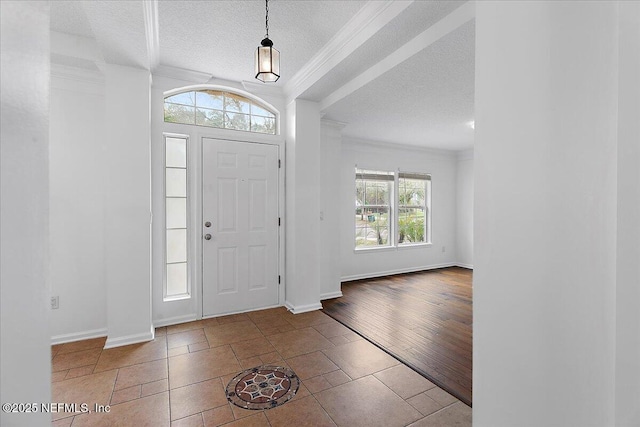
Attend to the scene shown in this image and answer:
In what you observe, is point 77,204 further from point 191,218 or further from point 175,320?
point 175,320

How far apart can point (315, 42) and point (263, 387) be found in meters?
2.86

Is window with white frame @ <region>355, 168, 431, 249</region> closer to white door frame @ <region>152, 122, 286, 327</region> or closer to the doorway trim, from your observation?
the doorway trim

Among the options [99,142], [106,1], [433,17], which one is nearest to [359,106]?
[433,17]

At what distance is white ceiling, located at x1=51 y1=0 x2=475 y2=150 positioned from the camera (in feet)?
6.94

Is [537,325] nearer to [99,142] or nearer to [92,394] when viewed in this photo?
[92,394]

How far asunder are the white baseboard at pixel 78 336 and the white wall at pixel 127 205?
1.08 feet

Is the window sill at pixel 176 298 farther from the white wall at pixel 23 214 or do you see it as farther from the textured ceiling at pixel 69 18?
the white wall at pixel 23 214

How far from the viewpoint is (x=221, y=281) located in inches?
136

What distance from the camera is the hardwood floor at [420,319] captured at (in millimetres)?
2361

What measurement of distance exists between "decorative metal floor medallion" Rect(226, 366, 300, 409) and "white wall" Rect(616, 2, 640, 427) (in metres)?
1.72

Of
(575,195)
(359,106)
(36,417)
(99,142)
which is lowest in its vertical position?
(36,417)

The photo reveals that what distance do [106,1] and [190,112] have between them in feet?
4.87

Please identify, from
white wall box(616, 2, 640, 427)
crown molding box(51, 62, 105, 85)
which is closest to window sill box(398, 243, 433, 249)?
white wall box(616, 2, 640, 427)

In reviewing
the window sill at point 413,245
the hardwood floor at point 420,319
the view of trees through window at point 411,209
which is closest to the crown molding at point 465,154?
the view of trees through window at point 411,209
